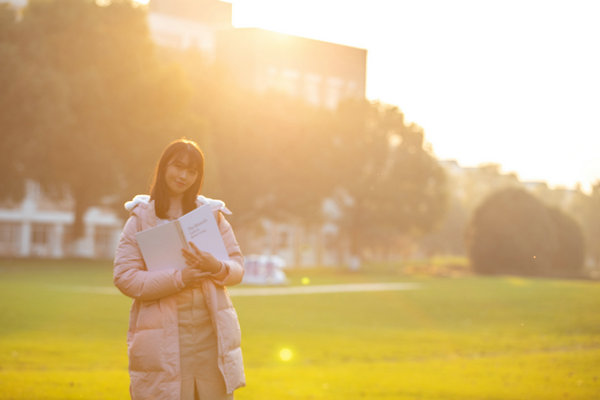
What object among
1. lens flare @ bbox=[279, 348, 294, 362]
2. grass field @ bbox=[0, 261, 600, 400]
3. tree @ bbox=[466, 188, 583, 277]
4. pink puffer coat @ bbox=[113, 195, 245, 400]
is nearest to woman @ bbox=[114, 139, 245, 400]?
pink puffer coat @ bbox=[113, 195, 245, 400]

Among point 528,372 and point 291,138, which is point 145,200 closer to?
point 528,372

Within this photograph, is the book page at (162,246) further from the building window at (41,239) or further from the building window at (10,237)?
the building window at (41,239)

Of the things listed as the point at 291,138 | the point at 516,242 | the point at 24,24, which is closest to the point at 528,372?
the point at 516,242

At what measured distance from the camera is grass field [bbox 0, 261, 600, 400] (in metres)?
9.70

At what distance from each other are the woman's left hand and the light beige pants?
16cm

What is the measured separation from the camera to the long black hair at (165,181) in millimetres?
4070

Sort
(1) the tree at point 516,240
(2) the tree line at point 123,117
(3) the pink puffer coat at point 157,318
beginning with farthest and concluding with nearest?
(2) the tree line at point 123,117 → (1) the tree at point 516,240 → (3) the pink puffer coat at point 157,318

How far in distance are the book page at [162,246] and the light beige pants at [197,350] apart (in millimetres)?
164

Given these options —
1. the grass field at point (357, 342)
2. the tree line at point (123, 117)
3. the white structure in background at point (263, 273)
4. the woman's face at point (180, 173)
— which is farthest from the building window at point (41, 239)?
the woman's face at point (180, 173)

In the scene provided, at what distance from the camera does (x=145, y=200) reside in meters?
4.11

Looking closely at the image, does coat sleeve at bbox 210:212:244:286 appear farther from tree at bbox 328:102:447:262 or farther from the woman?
tree at bbox 328:102:447:262

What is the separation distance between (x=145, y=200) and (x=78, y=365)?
8.59 metres

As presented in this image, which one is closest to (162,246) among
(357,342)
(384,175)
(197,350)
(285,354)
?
(197,350)

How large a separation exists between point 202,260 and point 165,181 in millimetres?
484
